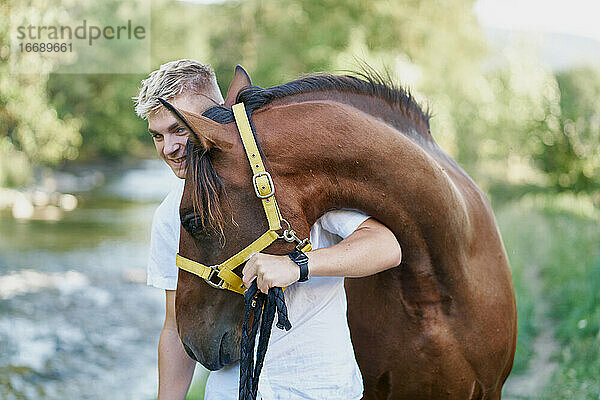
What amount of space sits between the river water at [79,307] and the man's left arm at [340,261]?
5.61m


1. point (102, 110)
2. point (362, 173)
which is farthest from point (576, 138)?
point (102, 110)

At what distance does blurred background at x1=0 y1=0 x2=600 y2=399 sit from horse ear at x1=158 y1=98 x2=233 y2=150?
558 millimetres

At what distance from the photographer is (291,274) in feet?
5.41

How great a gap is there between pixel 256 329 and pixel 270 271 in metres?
0.21

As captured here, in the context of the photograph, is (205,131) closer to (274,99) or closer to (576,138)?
(274,99)

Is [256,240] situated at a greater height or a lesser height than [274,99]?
lesser

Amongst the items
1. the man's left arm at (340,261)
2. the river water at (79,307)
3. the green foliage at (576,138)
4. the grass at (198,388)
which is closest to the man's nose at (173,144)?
the man's left arm at (340,261)

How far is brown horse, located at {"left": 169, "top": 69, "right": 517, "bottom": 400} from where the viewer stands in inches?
68.6

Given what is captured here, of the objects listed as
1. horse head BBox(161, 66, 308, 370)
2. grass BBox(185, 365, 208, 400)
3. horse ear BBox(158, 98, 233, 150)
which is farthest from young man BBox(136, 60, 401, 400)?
grass BBox(185, 365, 208, 400)

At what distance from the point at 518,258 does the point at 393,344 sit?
819cm

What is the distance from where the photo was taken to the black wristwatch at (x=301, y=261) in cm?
167

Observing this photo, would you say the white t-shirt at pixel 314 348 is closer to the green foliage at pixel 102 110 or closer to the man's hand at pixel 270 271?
the man's hand at pixel 270 271

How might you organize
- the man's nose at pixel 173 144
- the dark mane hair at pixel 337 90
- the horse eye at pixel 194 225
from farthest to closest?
the man's nose at pixel 173 144 → the dark mane hair at pixel 337 90 → the horse eye at pixel 194 225

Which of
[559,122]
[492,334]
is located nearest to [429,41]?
[559,122]
